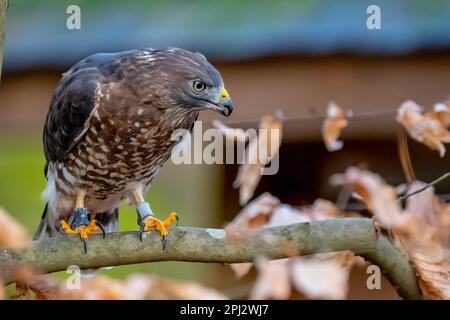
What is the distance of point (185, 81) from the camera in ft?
8.22

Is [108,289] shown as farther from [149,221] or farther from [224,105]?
[224,105]

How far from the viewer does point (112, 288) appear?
195 cm

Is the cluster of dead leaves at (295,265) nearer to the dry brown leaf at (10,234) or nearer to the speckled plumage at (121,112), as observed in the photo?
Result: the speckled plumage at (121,112)

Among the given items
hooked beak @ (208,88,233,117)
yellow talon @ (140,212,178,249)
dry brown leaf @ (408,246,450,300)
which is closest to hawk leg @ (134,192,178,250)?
yellow talon @ (140,212,178,249)

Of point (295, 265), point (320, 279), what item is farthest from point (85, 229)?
point (320, 279)

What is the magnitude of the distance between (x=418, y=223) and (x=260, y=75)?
1.61 meters

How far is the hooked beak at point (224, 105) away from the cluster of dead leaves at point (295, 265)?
299 millimetres

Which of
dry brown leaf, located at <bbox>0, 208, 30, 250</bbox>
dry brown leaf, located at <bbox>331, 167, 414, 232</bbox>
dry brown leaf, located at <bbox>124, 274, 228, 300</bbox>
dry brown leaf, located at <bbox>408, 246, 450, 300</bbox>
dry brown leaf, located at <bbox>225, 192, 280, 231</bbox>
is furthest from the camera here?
dry brown leaf, located at <bbox>225, 192, 280, 231</bbox>

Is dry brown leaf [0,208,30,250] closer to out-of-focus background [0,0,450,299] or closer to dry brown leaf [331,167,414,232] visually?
dry brown leaf [331,167,414,232]

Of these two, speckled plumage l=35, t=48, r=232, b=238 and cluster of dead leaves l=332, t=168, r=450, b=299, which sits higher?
speckled plumage l=35, t=48, r=232, b=238

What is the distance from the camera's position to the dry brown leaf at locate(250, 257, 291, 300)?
2.14m

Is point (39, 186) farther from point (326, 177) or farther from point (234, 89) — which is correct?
point (326, 177)

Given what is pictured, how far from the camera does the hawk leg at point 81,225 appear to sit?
2357 mm

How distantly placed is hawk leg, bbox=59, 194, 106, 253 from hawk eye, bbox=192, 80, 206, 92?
52 centimetres
